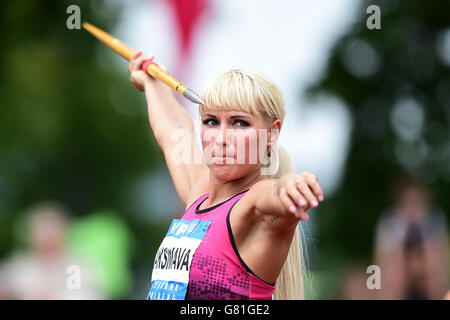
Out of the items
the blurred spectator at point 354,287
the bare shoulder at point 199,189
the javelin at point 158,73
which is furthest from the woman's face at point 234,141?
the blurred spectator at point 354,287

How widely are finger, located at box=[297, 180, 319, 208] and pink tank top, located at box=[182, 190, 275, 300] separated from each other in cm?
59

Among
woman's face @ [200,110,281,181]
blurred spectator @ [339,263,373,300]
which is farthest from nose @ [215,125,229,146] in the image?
blurred spectator @ [339,263,373,300]

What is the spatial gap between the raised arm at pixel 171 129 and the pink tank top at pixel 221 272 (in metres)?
0.87

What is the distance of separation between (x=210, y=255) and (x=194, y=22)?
7.35 metres

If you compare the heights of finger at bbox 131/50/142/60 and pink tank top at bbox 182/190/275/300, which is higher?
finger at bbox 131/50/142/60

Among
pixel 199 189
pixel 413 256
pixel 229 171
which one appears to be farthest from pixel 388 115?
pixel 229 171

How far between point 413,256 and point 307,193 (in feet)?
13.9

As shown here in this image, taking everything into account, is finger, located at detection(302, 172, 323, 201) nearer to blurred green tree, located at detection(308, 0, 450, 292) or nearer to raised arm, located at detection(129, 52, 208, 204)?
raised arm, located at detection(129, 52, 208, 204)

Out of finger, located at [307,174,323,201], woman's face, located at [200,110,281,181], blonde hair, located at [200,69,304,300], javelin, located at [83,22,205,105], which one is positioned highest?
javelin, located at [83,22,205,105]

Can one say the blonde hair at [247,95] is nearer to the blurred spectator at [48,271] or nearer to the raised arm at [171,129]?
the raised arm at [171,129]

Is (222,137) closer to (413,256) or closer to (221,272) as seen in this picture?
(221,272)

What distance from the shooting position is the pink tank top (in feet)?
10.4

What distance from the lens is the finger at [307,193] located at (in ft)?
8.63

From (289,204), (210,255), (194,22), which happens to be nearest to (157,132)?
(210,255)
